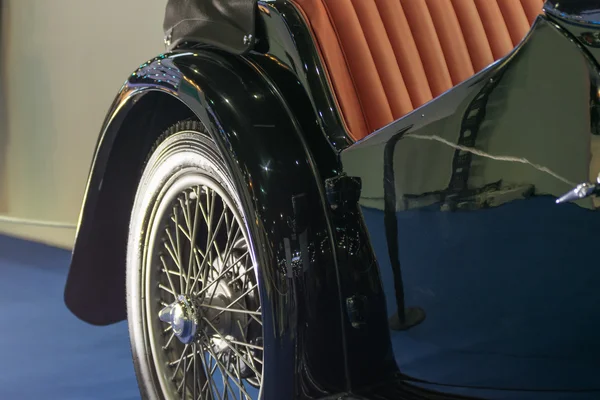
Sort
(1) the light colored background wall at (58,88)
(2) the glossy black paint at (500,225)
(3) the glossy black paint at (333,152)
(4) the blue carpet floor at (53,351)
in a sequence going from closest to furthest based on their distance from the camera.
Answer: (2) the glossy black paint at (500,225), (3) the glossy black paint at (333,152), (4) the blue carpet floor at (53,351), (1) the light colored background wall at (58,88)

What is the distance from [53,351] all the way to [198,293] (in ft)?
4.47

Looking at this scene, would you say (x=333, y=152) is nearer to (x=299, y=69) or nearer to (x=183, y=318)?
(x=299, y=69)

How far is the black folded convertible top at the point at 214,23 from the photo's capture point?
1.51 m

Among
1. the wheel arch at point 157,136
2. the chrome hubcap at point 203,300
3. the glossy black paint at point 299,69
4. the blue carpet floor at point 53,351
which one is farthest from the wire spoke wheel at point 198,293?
the blue carpet floor at point 53,351

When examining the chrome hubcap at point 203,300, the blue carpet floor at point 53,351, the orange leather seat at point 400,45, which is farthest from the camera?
the blue carpet floor at point 53,351

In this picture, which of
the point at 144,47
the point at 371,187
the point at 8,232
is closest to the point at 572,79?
the point at 371,187

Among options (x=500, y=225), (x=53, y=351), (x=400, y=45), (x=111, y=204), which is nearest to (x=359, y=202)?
(x=500, y=225)

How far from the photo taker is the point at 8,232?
545cm

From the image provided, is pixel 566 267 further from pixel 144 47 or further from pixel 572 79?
pixel 144 47

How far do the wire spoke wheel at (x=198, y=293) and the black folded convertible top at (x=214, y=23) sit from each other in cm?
29

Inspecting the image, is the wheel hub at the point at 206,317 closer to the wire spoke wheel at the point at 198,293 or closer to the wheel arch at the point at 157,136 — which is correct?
the wire spoke wheel at the point at 198,293

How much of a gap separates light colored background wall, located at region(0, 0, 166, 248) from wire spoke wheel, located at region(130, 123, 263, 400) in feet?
8.56

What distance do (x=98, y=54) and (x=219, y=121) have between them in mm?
3500

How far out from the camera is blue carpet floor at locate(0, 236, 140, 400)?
2.35 m
